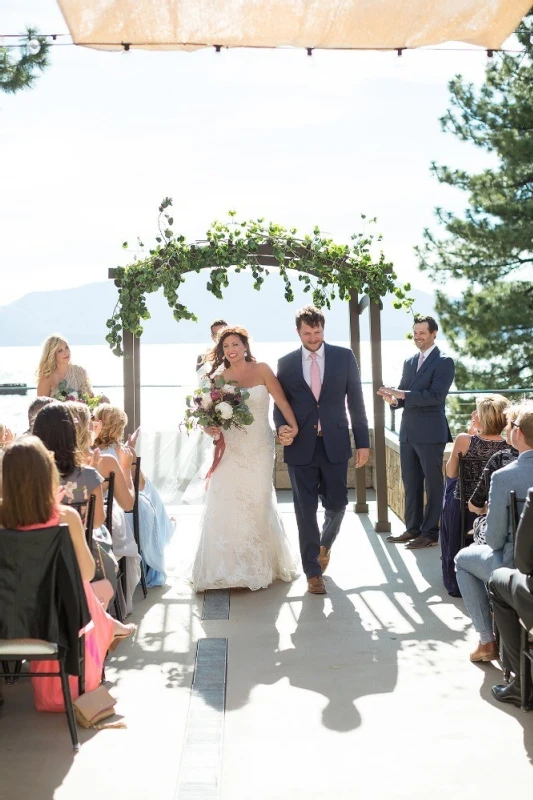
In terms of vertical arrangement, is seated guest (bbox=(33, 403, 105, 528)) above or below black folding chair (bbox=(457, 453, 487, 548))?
above

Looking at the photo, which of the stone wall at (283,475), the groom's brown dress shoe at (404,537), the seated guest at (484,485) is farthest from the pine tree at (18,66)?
the seated guest at (484,485)

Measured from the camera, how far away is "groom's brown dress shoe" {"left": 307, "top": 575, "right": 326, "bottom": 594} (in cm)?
629

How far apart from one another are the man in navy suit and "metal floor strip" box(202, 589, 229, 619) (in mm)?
1855

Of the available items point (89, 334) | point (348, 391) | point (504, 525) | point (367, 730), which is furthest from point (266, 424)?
point (89, 334)

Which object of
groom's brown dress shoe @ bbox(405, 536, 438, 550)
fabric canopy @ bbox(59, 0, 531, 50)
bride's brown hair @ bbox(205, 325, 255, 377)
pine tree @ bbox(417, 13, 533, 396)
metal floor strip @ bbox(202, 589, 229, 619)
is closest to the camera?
fabric canopy @ bbox(59, 0, 531, 50)

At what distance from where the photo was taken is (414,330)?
24.9 ft

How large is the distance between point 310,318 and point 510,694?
292 centimetres

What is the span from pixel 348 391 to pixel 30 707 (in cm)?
313

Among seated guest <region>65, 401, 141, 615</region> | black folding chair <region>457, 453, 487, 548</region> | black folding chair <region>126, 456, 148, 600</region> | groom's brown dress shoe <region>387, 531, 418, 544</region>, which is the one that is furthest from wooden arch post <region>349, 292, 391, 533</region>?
seated guest <region>65, 401, 141, 615</region>

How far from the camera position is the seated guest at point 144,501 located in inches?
229

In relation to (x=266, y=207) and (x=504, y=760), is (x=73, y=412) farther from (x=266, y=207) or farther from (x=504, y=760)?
(x=266, y=207)

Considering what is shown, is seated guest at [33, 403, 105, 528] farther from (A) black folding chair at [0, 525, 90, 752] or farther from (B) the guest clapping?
(B) the guest clapping

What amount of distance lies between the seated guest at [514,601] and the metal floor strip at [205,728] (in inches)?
49.1

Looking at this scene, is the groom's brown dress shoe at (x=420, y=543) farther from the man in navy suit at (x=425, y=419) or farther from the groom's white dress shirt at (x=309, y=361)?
the groom's white dress shirt at (x=309, y=361)
